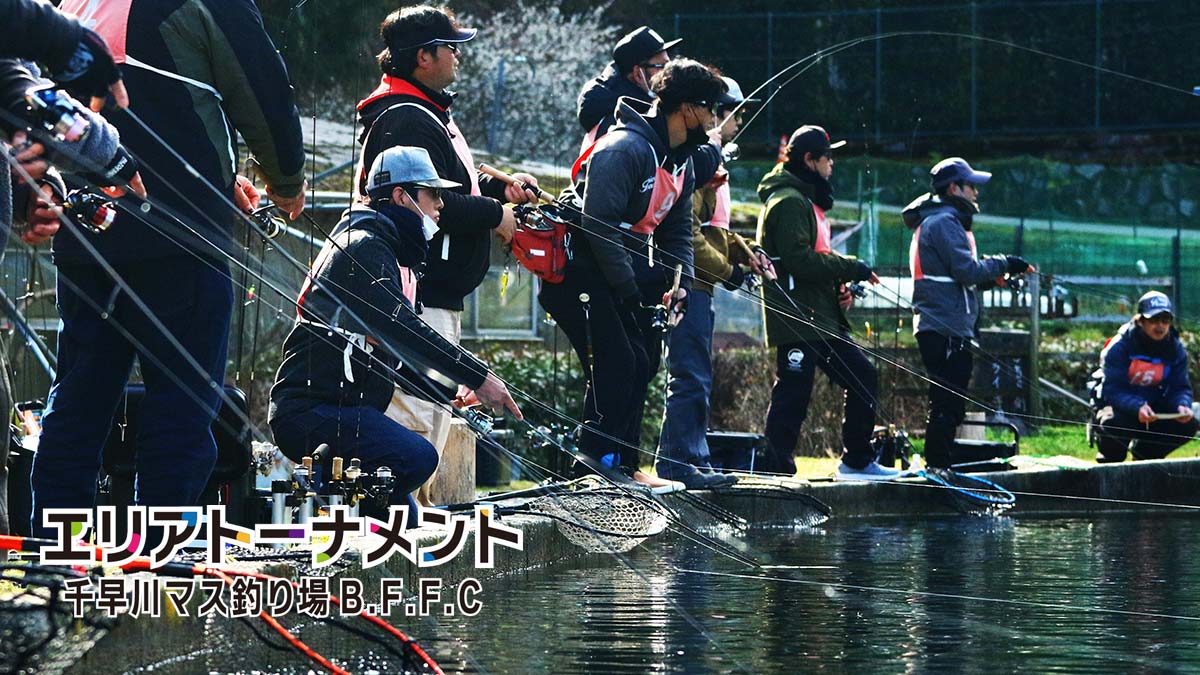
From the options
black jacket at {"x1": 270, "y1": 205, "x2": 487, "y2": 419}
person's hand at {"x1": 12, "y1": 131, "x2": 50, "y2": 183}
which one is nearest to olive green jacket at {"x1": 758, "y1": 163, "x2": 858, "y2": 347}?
black jacket at {"x1": 270, "y1": 205, "x2": 487, "y2": 419}

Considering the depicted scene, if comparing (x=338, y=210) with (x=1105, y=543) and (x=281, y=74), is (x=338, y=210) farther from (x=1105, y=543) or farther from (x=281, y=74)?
(x=281, y=74)

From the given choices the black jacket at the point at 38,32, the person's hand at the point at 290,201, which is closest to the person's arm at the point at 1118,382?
the person's hand at the point at 290,201

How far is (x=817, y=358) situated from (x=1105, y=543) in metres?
2.10

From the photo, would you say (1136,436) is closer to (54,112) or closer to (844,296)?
(844,296)

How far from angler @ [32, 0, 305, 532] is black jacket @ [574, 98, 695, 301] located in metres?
3.26

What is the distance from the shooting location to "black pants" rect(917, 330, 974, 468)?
12172 millimetres

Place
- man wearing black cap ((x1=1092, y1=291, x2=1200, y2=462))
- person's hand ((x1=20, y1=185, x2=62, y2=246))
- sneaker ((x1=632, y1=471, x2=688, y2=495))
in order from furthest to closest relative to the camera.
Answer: man wearing black cap ((x1=1092, y1=291, x2=1200, y2=462)) → sneaker ((x1=632, y1=471, x2=688, y2=495)) → person's hand ((x1=20, y1=185, x2=62, y2=246))

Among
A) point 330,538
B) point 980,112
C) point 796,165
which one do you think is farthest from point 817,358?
point 980,112

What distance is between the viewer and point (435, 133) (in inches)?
317

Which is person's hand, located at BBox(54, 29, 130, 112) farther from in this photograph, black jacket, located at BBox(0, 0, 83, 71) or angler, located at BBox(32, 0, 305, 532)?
angler, located at BBox(32, 0, 305, 532)

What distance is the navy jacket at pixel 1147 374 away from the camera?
14078 millimetres

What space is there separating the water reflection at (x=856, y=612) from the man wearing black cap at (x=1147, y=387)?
428cm

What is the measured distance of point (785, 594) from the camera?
291 inches

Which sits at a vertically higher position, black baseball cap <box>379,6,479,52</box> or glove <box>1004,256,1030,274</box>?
black baseball cap <box>379,6,479,52</box>
